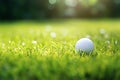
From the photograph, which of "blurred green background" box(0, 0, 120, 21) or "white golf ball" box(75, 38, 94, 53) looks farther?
"blurred green background" box(0, 0, 120, 21)

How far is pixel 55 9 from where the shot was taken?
1845cm

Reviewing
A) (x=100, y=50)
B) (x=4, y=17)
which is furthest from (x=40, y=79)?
(x=4, y=17)

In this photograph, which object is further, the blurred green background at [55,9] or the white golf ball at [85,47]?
the blurred green background at [55,9]

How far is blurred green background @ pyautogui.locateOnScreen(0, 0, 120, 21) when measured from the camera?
1738 cm

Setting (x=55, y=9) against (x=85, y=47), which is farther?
(x=55, y=9)

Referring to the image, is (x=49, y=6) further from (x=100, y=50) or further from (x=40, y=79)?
(x=40, y=79)

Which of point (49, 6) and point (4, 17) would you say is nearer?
point (4, 17)

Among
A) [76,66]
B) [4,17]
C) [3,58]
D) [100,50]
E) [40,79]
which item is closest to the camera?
[40,79]

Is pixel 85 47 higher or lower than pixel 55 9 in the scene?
lower

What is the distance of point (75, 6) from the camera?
1944 centimetres

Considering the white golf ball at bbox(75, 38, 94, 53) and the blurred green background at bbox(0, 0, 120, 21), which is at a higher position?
the blurred green background at bbox(0, 0, 120, 21)

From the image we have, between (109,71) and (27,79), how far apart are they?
84cm

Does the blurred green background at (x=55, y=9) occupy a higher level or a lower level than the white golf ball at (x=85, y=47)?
higher

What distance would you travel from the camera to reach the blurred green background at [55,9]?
17.4m
